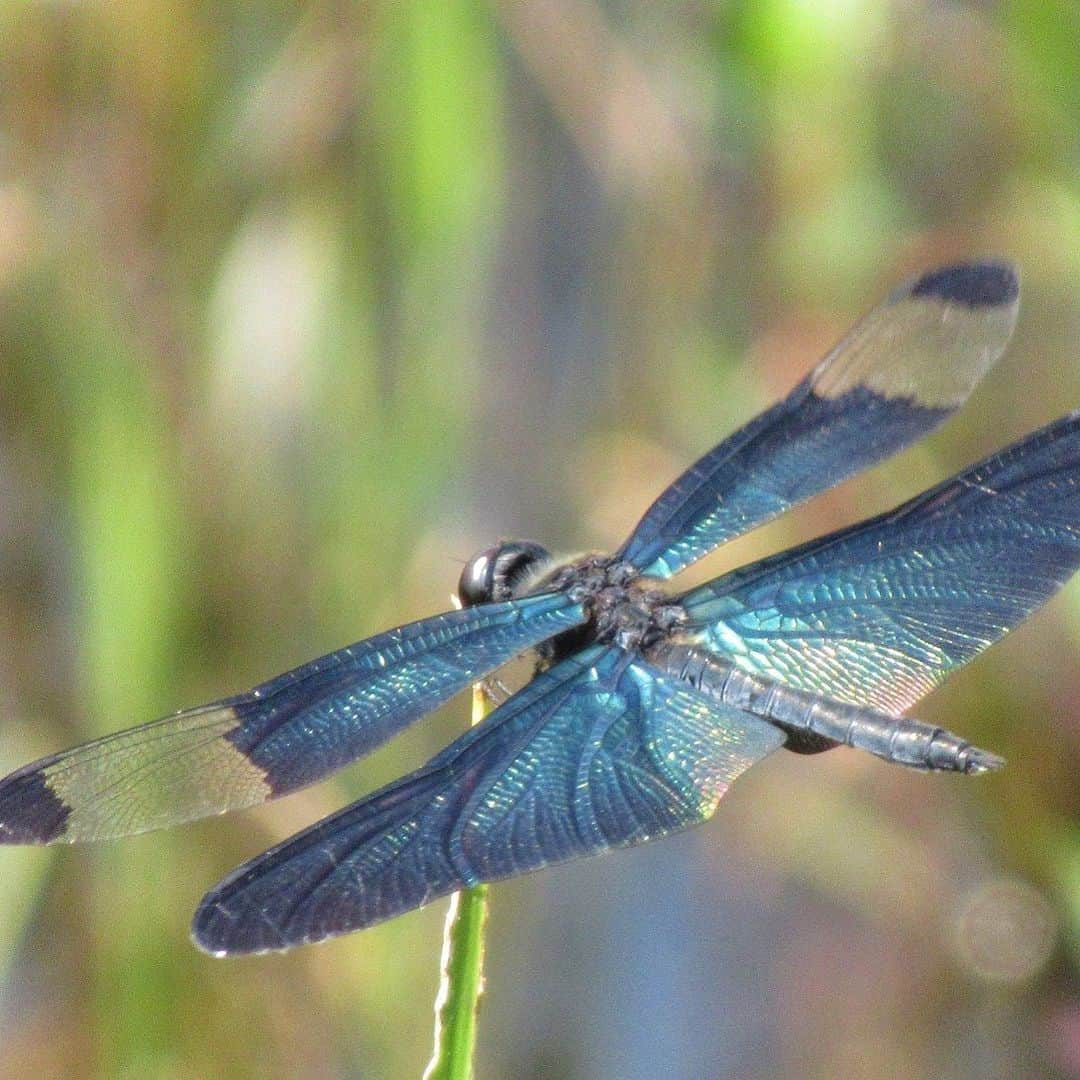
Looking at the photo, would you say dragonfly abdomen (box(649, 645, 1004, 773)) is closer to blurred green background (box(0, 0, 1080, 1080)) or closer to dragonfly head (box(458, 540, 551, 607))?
dragonfly head (box(458, 540, 551, 607))

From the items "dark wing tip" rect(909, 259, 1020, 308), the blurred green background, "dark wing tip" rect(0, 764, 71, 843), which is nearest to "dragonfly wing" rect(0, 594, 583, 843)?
"dark wing tip" rect(0, 764, 71, 843)

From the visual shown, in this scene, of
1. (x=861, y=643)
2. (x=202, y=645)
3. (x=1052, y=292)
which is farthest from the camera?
(x=1052, y=292)

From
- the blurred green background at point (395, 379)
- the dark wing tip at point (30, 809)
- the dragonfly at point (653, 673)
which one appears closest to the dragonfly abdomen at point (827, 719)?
the dragonfly at point (653, 673)

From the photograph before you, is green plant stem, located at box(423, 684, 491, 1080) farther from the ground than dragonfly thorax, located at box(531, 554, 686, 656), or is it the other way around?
dragonfly thorax, located at box(531, 554, 686, 656)

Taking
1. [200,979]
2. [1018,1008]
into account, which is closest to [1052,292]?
[1018,1008]

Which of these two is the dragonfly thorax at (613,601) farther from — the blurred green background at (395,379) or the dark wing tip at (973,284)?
the blurred green background at (395,379)

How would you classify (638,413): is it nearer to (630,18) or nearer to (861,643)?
(630,18)

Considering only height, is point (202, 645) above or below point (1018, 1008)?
above
